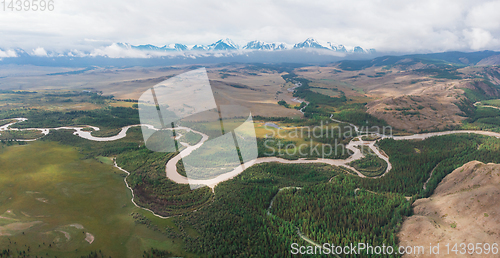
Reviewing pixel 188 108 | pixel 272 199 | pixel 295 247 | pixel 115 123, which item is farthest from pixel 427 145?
pixel 115 123

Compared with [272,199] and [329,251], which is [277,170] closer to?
[272,199]

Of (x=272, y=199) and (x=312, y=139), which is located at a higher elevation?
(x=312, y=139)
